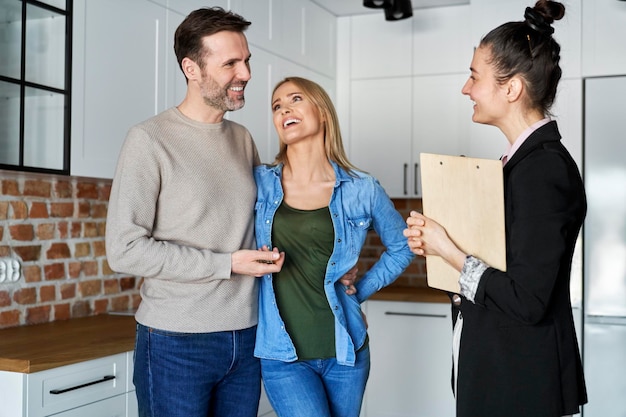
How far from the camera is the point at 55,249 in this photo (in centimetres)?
→ 307

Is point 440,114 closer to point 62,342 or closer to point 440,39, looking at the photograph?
point 440,39

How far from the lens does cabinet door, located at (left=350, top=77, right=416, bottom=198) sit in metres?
4.59

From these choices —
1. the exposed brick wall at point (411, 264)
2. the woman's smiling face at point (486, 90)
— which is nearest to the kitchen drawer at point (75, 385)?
the woman's smiling face at point (486, 90)

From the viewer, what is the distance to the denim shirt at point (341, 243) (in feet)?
6.88

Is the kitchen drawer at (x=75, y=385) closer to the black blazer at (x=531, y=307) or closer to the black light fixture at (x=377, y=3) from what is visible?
the black blazer at (x=531, y=307)

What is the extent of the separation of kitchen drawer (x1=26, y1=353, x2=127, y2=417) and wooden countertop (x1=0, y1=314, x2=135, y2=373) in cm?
3

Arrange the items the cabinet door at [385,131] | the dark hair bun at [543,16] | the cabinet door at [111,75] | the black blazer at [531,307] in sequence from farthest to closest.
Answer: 1. the cabinet door at [385,131]
2. the cabinet door at [111,75]
3. the dark hair bun at [543,16]
4. the black blazer at [531,307]

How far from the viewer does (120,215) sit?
1877mm

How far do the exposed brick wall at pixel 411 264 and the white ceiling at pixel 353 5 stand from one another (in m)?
1.15

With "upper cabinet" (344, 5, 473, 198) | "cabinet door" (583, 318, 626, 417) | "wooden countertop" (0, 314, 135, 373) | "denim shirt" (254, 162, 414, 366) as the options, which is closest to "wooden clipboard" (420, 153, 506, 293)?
"denim shirt" (254, 162, 414, 366)

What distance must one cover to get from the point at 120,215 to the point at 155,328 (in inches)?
11.6

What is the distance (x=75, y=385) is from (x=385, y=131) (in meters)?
2.75

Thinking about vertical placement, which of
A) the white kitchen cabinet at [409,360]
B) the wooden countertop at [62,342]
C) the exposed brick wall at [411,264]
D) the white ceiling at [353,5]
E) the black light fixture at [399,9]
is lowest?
the white kitchen cabinet at [409,360]

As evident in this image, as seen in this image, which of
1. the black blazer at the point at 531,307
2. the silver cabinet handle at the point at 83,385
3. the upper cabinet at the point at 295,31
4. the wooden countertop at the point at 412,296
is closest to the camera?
the black blazer at the point at 531,307
